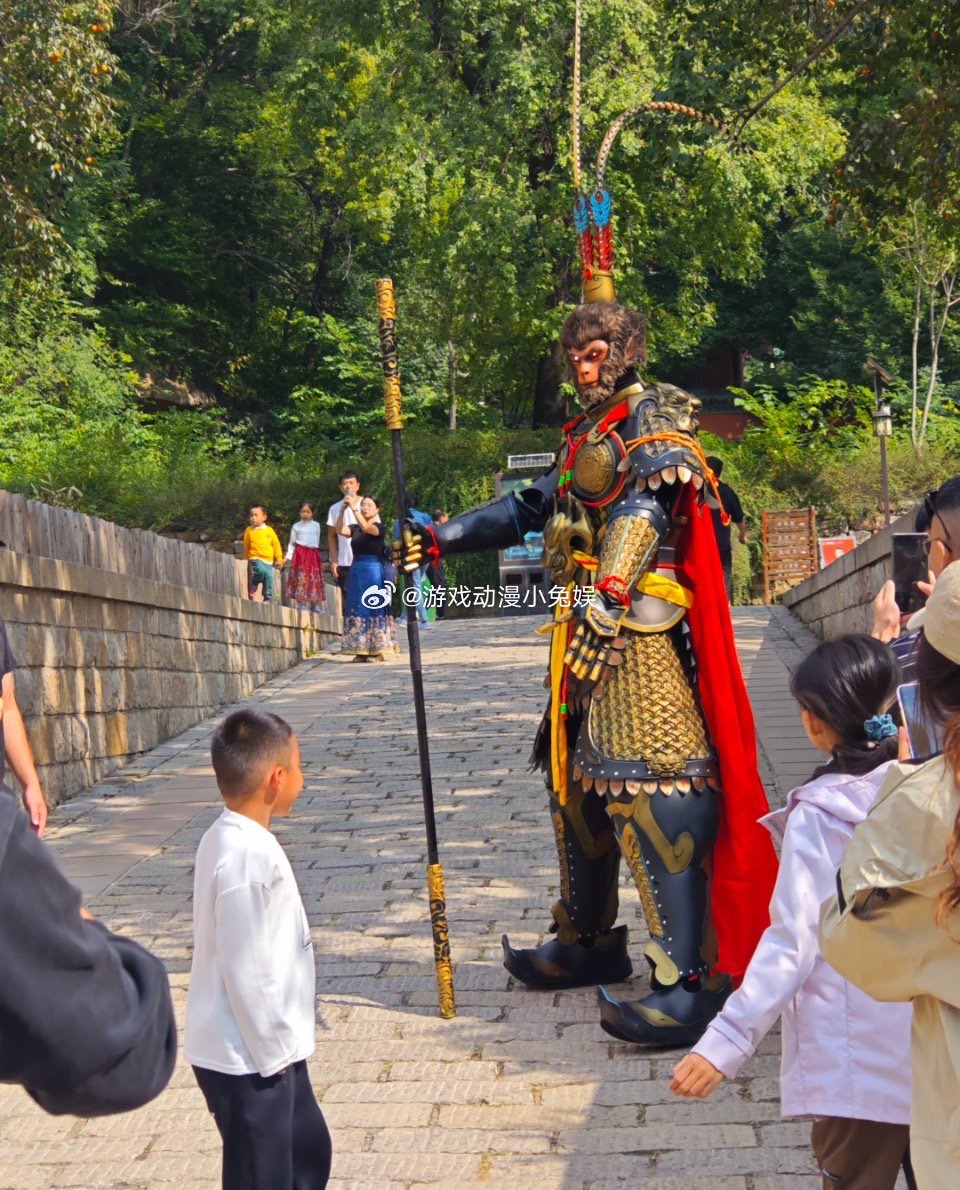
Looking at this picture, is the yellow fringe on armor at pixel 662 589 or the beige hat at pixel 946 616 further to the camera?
the yellow fringe on armor at pixel 662 589

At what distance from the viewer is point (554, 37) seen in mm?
23938

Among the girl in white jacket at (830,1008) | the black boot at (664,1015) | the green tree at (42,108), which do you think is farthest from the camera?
the green tree at (42,108)

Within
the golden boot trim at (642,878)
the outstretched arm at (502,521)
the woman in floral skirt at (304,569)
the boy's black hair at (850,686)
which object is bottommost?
the woman in floral skirt at (304,569)

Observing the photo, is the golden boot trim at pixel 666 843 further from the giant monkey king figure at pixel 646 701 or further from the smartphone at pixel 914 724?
the smartphone at pixel 914 724

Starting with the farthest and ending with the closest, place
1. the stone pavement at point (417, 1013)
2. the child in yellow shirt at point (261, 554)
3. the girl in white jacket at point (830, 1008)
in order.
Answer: the child in yellow shirt at point (261, 554), the stone pavement at point (417, 1013), the girl in white jacket at point (830, 1008)

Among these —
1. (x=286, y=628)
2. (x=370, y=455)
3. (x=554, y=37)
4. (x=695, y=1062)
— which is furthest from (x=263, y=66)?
(x=695, y=1062)

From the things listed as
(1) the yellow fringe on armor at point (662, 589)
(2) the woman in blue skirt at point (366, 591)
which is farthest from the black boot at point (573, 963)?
(2) the woman in blue skirt at point (366, 591)

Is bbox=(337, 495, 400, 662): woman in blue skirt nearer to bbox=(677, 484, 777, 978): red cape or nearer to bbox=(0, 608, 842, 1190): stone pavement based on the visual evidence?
bbox=(0, 608, 842, 1190): stone pavement

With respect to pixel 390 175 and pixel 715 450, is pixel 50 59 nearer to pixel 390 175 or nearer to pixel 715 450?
pixel 390 175

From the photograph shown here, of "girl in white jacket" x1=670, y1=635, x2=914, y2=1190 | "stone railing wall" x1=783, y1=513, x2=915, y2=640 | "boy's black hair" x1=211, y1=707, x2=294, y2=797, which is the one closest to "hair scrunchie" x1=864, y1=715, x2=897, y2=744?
"girl in white jacket" x1=670, y1=635, x2=914, y2=1190

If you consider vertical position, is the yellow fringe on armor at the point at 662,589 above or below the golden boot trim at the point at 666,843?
above

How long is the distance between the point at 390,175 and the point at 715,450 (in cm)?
766

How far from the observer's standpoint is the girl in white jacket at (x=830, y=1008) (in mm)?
2762

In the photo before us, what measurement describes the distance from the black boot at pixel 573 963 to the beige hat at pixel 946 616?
10.8 feet
